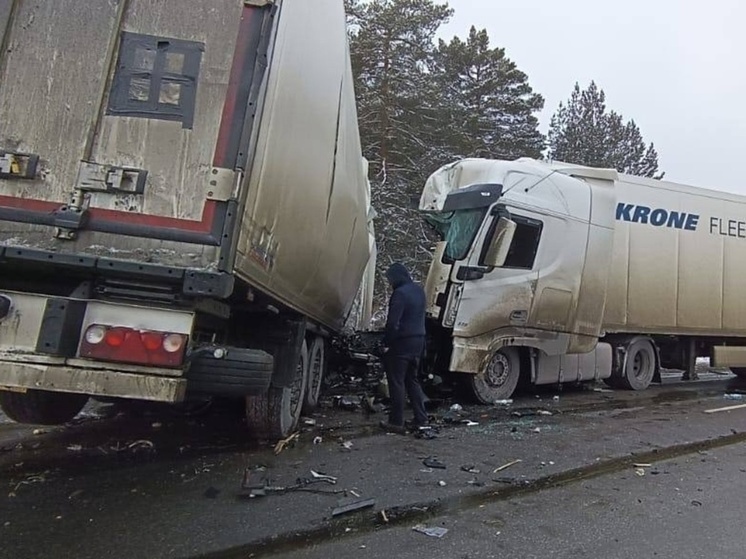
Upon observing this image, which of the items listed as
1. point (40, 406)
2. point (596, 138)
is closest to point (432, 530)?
point (40, 406)

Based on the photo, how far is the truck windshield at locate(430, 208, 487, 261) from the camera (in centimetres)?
796

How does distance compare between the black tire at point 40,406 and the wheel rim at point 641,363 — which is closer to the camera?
the black tire at point 40,406

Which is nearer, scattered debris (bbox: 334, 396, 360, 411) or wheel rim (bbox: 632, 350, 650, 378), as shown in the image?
scattered debris (bbox: 334, 396, 360, 411)

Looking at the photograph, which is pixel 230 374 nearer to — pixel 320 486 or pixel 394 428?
pixel 320 486

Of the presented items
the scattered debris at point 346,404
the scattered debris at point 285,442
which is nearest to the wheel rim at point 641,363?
the scattered debris at point 346,404

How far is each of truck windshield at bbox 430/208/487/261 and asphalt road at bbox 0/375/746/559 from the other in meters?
2.24

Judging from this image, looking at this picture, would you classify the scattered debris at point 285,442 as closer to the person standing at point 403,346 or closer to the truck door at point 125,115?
the person standing at point 403,346

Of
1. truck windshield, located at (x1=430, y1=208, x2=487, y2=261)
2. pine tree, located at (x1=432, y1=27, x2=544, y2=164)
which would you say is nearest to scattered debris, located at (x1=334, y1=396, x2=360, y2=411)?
truck windshield, located at (x1=430, y1=208, x2=487, y2=261)

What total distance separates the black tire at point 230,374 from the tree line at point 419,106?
648 inches

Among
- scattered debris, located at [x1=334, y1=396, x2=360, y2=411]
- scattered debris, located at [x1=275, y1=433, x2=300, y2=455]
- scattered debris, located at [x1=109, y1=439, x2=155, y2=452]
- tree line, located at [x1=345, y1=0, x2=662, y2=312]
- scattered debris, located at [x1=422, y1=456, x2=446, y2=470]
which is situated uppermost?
tree line, located at [x1=345, y1=0, x2=662, y2=312]

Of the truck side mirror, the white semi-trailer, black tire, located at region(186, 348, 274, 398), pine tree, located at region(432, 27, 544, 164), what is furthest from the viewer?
pine tree, located at region(432, 27, 544, 164)

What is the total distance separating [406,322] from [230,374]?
3.36 m

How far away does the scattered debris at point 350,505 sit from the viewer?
3.73m

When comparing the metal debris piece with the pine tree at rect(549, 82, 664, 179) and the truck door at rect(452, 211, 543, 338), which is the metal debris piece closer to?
the truck door at rect(452, 211, 543, 338)
